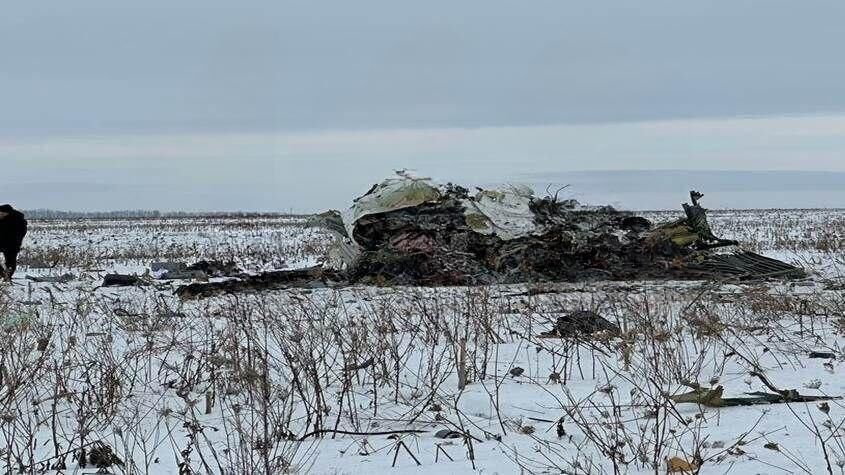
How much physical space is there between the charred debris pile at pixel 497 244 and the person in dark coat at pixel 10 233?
3.72 metres

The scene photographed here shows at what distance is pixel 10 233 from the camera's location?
13938 mm

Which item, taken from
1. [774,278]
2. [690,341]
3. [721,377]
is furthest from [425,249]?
[721,377]

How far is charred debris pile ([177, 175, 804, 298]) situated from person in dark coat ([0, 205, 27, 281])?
3.72m

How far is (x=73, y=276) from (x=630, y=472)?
11.7 meters

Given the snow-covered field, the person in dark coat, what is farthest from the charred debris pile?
the snow-covered field

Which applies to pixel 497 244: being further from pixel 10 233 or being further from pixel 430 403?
pixel 430 403

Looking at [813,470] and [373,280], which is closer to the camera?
[813,470]

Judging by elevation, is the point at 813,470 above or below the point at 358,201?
below

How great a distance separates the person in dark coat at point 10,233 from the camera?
13.8 metres

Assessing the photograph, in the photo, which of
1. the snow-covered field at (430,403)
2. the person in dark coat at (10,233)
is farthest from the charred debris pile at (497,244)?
the snow-covered field at (430,403)

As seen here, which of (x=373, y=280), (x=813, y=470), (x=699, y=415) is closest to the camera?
(x=813, y=470)

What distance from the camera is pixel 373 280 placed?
1283 centimetres

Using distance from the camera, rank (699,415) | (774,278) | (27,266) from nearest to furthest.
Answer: (699,415)
(774,278)
(27,266)

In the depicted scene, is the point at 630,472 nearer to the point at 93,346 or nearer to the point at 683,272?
the point at 93,346
